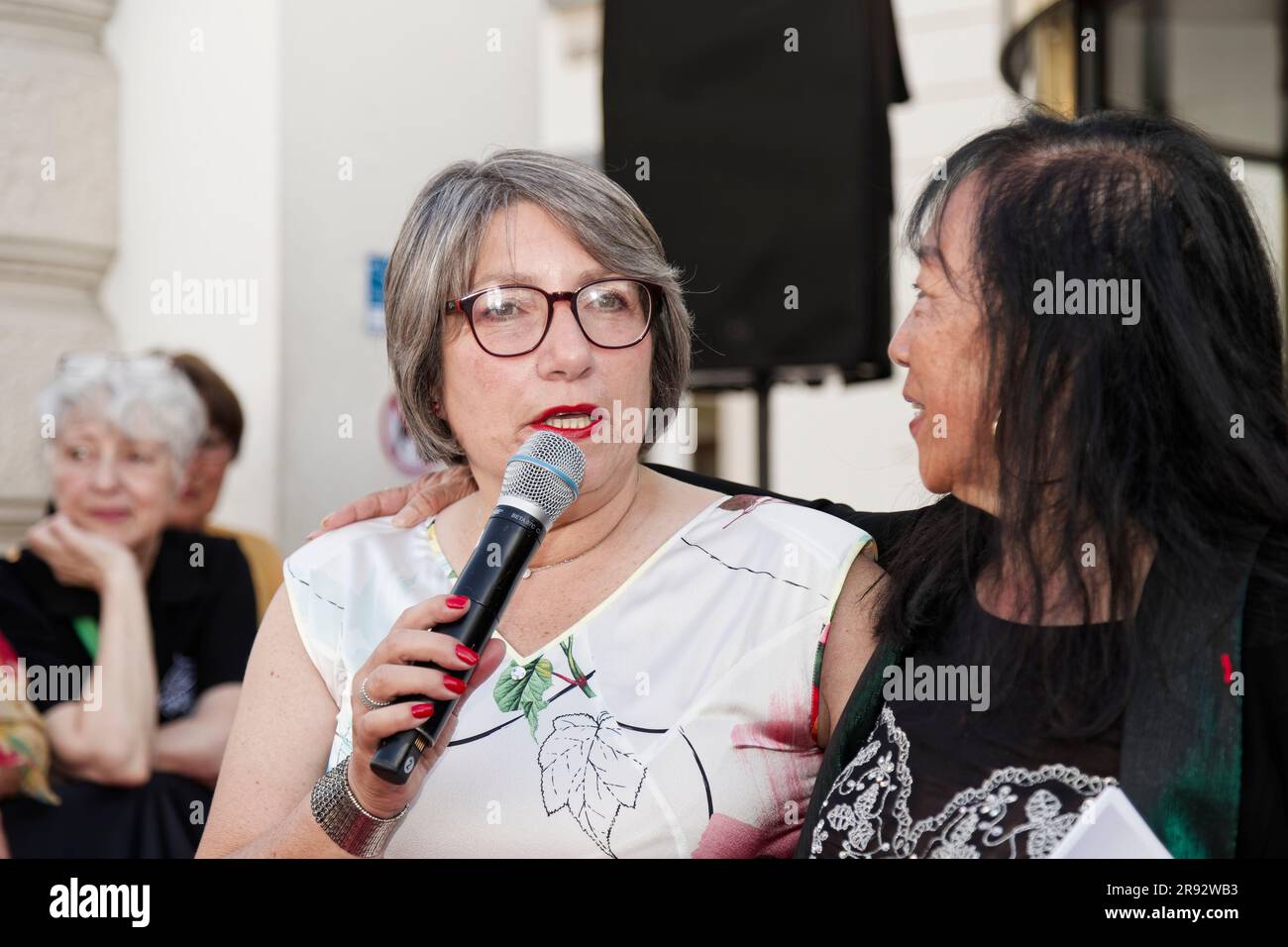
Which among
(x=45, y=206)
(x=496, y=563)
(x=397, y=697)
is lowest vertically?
(x=397, y=697)

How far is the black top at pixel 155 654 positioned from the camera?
2.93 meters

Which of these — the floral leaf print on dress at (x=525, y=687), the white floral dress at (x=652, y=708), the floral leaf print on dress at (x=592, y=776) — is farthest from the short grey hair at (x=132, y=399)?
the floral leaf print on dress at (x=592, y=776)

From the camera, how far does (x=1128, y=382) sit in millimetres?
1571

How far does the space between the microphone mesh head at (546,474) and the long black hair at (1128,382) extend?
51 centimetres

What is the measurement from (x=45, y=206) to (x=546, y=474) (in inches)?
100

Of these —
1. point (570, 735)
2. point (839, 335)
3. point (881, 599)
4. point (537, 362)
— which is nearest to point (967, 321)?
point (881, 599)

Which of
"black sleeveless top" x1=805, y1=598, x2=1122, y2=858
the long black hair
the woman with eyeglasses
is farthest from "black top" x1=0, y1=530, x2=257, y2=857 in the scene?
the long black hair

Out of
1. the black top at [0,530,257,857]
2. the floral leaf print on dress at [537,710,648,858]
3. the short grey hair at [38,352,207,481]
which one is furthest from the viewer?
the short grey hair at [38,352,207,481]

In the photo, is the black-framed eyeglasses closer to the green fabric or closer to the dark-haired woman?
the dark-haired woman

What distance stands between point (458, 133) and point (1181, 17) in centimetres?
259

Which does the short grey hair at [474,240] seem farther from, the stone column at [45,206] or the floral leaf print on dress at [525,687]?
the stone column at [45,206]

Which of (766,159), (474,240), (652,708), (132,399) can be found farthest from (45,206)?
(652,708)

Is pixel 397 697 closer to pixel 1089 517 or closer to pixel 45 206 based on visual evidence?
pixel 1089 517

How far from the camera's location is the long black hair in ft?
4.96
